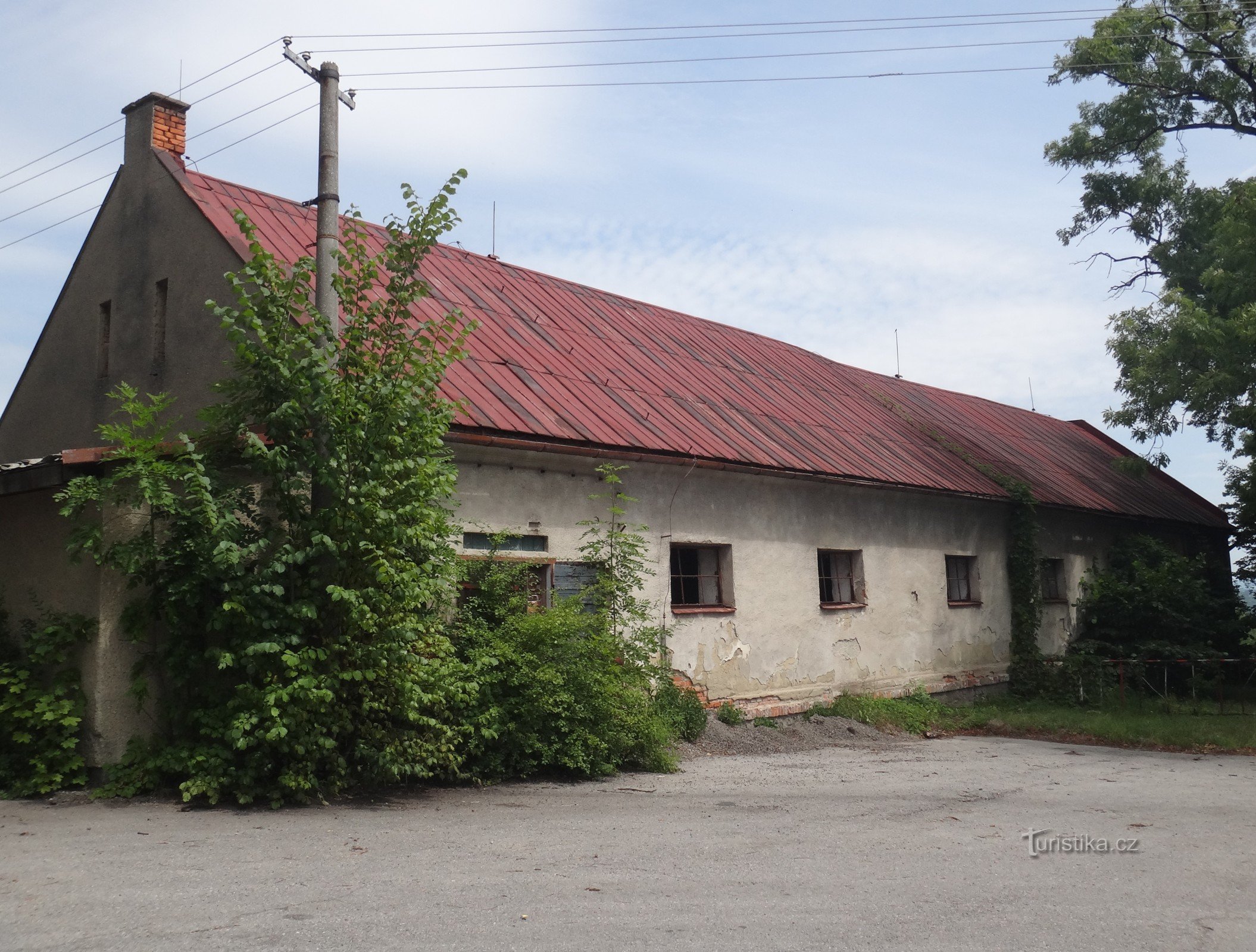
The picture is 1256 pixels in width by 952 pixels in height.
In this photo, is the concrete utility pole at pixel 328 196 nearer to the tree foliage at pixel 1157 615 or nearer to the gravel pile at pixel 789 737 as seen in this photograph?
the gravel pile at pixel 789 737

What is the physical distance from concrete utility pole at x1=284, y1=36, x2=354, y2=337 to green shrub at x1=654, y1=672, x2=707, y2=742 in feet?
16.9

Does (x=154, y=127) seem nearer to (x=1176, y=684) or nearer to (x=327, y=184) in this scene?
(x=327, y=184)

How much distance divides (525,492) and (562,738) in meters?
2.62

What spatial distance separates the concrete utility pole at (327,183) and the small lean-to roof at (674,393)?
3.78 ft

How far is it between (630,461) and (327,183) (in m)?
4.46

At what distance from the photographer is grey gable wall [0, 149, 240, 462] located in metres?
11.7

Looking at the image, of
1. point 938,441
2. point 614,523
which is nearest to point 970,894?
point 614,523

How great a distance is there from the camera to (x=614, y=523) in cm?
1122

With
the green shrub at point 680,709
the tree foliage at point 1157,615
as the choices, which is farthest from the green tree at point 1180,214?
the green shrub at point 680,709

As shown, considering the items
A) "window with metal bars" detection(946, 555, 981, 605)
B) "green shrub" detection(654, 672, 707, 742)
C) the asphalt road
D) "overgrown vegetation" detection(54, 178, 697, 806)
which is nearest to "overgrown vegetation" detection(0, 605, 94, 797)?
the asphalt road

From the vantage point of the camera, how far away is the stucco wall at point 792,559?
36.1 feet

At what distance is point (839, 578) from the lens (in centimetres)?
1475

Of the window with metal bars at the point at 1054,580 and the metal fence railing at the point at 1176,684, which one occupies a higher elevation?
the window with metal bars at the point at 1054,580

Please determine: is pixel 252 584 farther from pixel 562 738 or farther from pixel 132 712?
pixel 562 738
